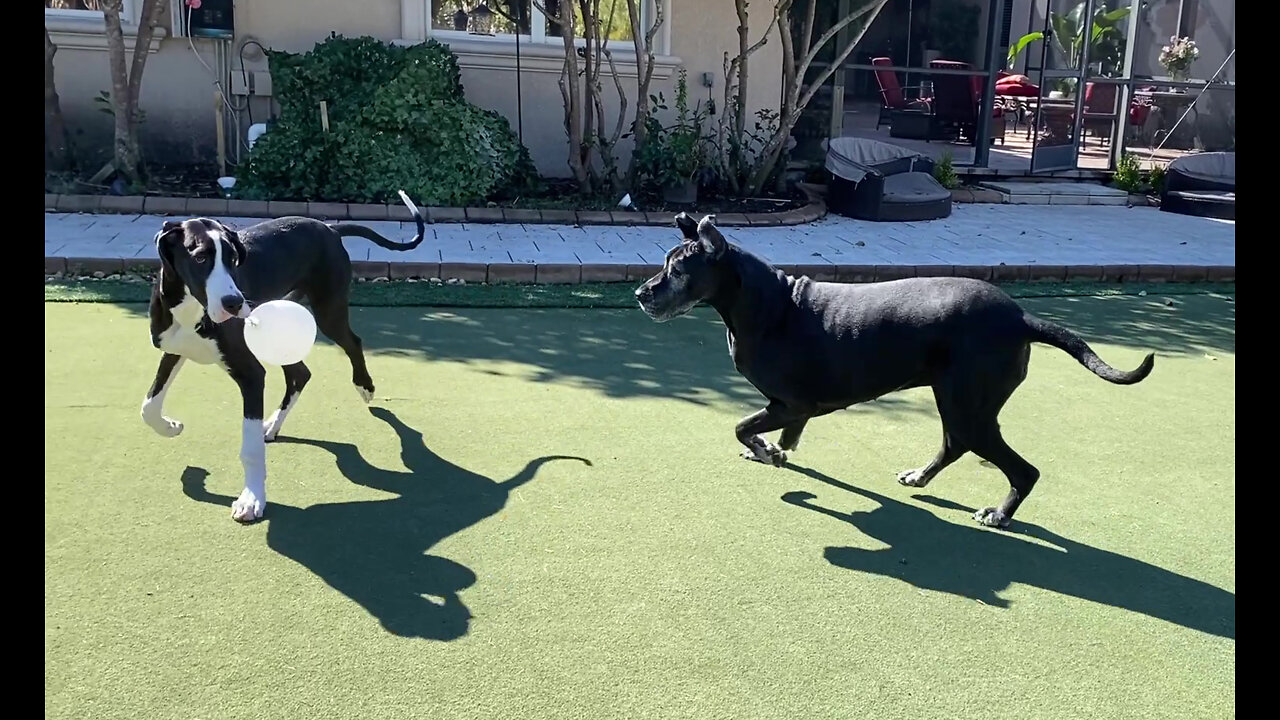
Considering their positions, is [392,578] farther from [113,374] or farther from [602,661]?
[113,374]

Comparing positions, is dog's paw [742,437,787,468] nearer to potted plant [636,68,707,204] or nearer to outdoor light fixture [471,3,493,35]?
potted plant [636,68,707,204]

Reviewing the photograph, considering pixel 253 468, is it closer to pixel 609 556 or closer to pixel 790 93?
pixel 609 556

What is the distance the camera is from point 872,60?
1482 centimetres

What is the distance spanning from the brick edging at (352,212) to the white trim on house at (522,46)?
224 centimetres

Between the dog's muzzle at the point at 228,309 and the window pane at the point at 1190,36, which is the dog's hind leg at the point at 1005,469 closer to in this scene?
the dog's muzzle at the point at 228,309

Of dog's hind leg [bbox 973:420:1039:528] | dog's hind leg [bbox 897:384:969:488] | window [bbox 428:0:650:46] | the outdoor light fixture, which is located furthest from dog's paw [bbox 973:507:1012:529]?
the outdoor light fixture

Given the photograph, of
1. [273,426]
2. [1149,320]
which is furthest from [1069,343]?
[1149,320]

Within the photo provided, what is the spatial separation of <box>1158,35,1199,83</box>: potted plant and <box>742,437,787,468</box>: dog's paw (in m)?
14.0

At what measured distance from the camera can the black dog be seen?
3.92m

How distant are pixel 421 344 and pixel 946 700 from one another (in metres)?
4.11

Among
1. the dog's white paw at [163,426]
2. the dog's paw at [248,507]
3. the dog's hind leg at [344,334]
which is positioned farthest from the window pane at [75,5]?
the dog's paw at [248,507]

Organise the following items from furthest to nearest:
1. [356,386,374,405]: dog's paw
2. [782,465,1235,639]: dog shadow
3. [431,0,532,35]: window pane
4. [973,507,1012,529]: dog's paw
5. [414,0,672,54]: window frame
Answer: [431,0,532,35]: window pane, [414,0,672,54]: window frame, [356,386,374,405]: dog's paw, [973,507,1012,529]: dog's paw, [782,465,1235,639]: dog shadow

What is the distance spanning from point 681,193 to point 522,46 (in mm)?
2502

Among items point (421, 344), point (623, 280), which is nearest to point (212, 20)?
point (623, 280)
